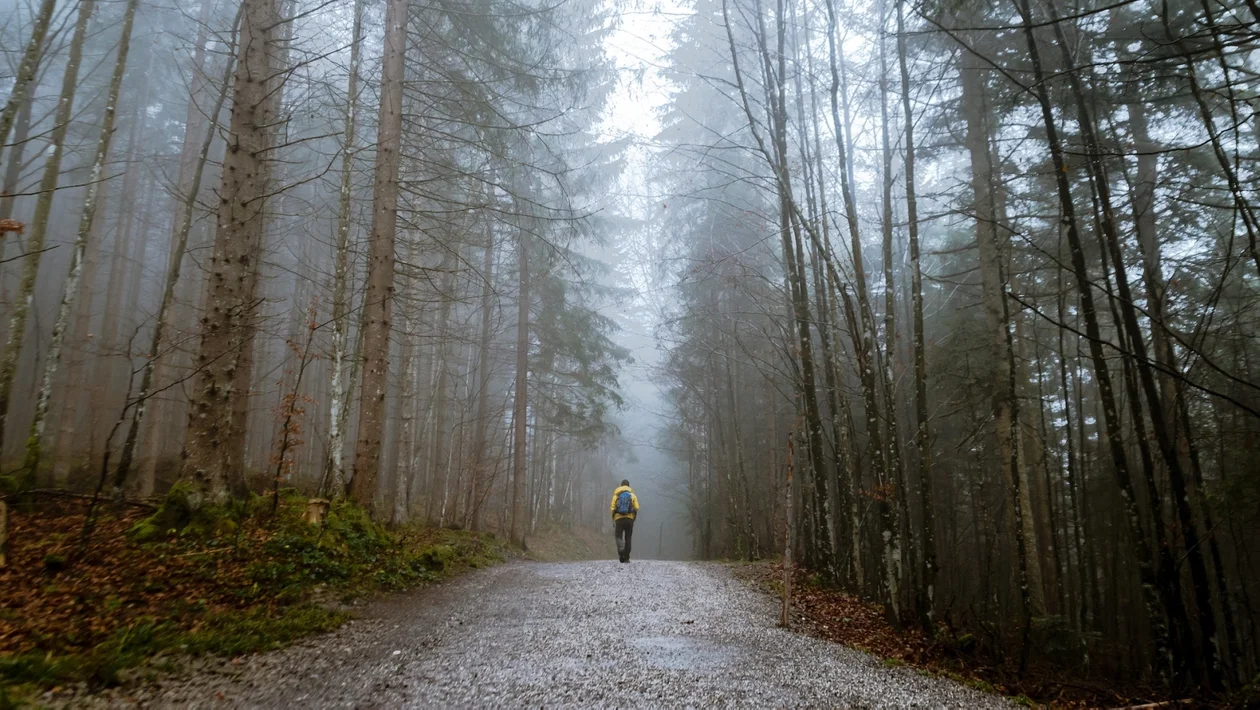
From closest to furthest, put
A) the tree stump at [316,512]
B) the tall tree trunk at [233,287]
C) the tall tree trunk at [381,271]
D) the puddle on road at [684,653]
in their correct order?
the puddle on road at [684,653], the tall tree trunk at [233,287], the tree stump at [316,512], the tall tree trunk at [381,271]

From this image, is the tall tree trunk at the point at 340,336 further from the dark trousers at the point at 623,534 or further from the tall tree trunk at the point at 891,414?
the tall tree trunk at the point at 891,414

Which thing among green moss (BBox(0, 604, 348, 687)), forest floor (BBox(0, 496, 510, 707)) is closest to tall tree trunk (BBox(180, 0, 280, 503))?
forest floor (BBox(0, 496, 510, 707))

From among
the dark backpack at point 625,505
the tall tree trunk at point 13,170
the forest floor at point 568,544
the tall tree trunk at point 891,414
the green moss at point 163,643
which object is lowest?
the forest floor at point 568,544

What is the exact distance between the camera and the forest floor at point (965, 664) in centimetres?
527

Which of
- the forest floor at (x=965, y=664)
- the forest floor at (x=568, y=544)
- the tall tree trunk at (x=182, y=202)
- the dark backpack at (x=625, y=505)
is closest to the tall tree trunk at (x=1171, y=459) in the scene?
the forest floor at (x=965, y=664)

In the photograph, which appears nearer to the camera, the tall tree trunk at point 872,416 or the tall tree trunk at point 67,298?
the tall tree trunk at point 67,298

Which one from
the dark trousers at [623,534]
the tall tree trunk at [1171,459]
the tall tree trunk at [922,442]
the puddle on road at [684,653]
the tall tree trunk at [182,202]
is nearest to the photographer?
the puddle on road at [684,653]

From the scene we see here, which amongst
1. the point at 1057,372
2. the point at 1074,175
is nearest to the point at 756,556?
the point at 1057,372

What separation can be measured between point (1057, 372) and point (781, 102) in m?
13.5

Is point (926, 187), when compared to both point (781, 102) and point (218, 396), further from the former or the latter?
point (218, 396)

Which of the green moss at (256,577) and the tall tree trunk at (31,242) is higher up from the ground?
the tall tree trunk at (31,242)

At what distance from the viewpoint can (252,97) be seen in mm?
7172

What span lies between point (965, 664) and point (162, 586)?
280 inches

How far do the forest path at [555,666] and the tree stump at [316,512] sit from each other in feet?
4.81
